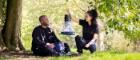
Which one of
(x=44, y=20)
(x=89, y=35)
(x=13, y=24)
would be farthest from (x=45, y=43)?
(x=13, y=24)

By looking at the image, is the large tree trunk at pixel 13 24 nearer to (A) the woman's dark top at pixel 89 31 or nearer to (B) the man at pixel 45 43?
(B) the man at pixel 45 43

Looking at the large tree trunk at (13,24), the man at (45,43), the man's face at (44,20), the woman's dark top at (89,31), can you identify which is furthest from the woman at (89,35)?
the large tree trunk at (13,24)

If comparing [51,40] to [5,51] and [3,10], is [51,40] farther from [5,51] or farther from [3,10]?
[3,10]

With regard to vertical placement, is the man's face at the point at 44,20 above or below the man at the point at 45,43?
above

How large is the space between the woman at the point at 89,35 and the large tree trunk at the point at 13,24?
315 cm

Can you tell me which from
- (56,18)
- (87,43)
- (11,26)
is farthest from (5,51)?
(56,18)

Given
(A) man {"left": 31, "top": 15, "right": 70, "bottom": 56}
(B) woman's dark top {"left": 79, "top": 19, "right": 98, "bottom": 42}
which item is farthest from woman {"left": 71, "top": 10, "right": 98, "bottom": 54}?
(A) man {"left": 31, "top": 15, "right": 70, "bottom": 56}

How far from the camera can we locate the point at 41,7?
2698cm

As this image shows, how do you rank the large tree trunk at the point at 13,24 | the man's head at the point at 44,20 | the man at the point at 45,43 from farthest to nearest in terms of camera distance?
the large tree trunk at the point at 13,24 < the man's head at the point at 44,20 < the man at the point at 45,43

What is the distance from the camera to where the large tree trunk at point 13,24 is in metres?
14.0

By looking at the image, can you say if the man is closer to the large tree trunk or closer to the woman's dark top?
the woman's dark top

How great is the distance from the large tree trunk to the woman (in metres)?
3.15

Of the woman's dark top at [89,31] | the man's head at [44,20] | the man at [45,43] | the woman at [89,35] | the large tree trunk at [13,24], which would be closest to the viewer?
the man at [45,43]

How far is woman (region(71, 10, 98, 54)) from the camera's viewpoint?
11352 mm
